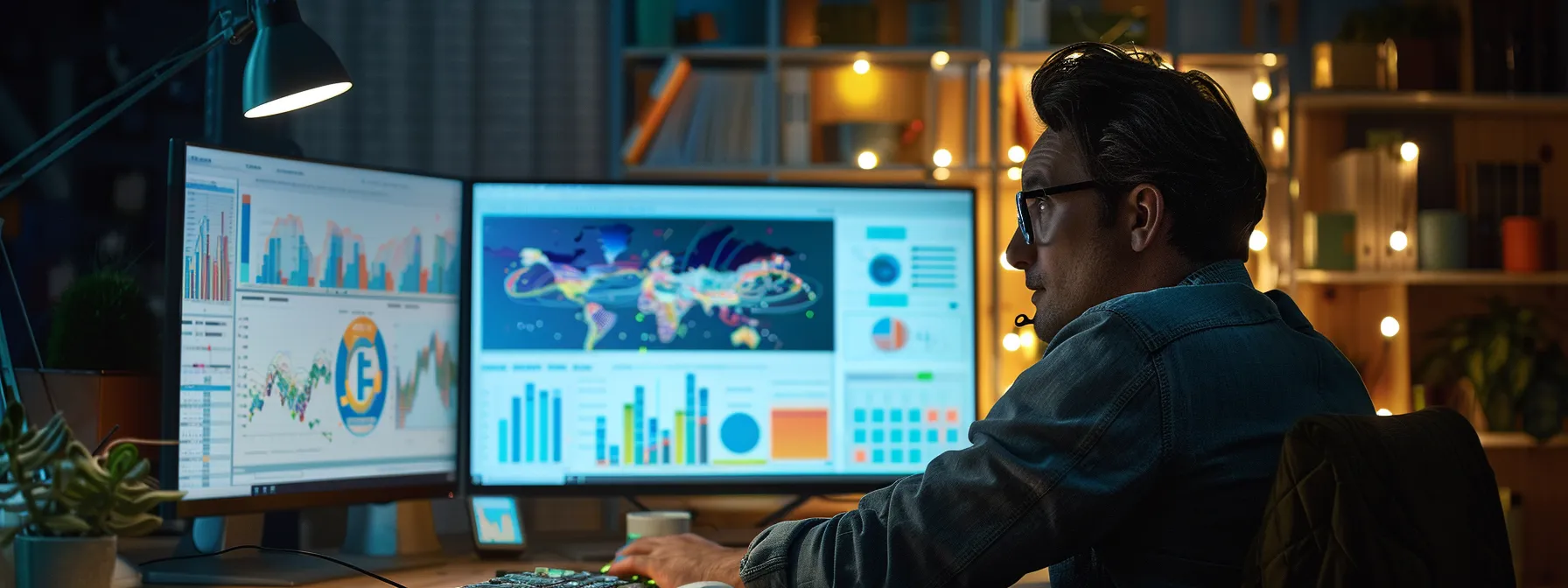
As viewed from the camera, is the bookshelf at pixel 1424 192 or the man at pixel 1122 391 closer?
the man at pixel 1122 391

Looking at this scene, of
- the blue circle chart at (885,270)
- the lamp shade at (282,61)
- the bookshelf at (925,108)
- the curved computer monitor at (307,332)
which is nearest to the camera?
the curved computer monitor at (307,332)

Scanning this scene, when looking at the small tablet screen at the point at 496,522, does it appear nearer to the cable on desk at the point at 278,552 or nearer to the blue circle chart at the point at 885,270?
the cable on desk at the point at 278,552

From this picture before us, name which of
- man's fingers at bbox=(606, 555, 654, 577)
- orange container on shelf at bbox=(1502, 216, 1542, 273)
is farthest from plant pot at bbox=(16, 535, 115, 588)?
orange container on shelf at bbox=(1502, 216, 1542, 273)

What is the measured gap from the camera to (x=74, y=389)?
57.0 inches

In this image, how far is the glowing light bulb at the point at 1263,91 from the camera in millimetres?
2840

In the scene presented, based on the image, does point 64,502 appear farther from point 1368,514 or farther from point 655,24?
point 655,24

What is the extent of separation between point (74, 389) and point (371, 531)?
38cm

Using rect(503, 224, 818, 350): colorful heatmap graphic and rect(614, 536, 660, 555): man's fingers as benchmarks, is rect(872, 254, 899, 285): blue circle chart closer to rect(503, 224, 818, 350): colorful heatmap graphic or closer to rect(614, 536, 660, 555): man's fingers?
rect(503, 224, 818, 350): colorful heatmap graphic

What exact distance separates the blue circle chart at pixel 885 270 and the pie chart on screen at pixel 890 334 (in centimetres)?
5

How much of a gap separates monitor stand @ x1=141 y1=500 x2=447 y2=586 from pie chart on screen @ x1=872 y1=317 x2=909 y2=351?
24.4 inches

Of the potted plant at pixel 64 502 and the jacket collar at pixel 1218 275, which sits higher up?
the jacket collar at pixel 1218 275

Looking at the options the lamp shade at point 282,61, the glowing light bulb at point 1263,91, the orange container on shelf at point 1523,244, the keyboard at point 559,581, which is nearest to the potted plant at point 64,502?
the keyboard at point 559,581

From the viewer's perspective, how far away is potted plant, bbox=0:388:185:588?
0.99 meters

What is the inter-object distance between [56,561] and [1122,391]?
82 cm
